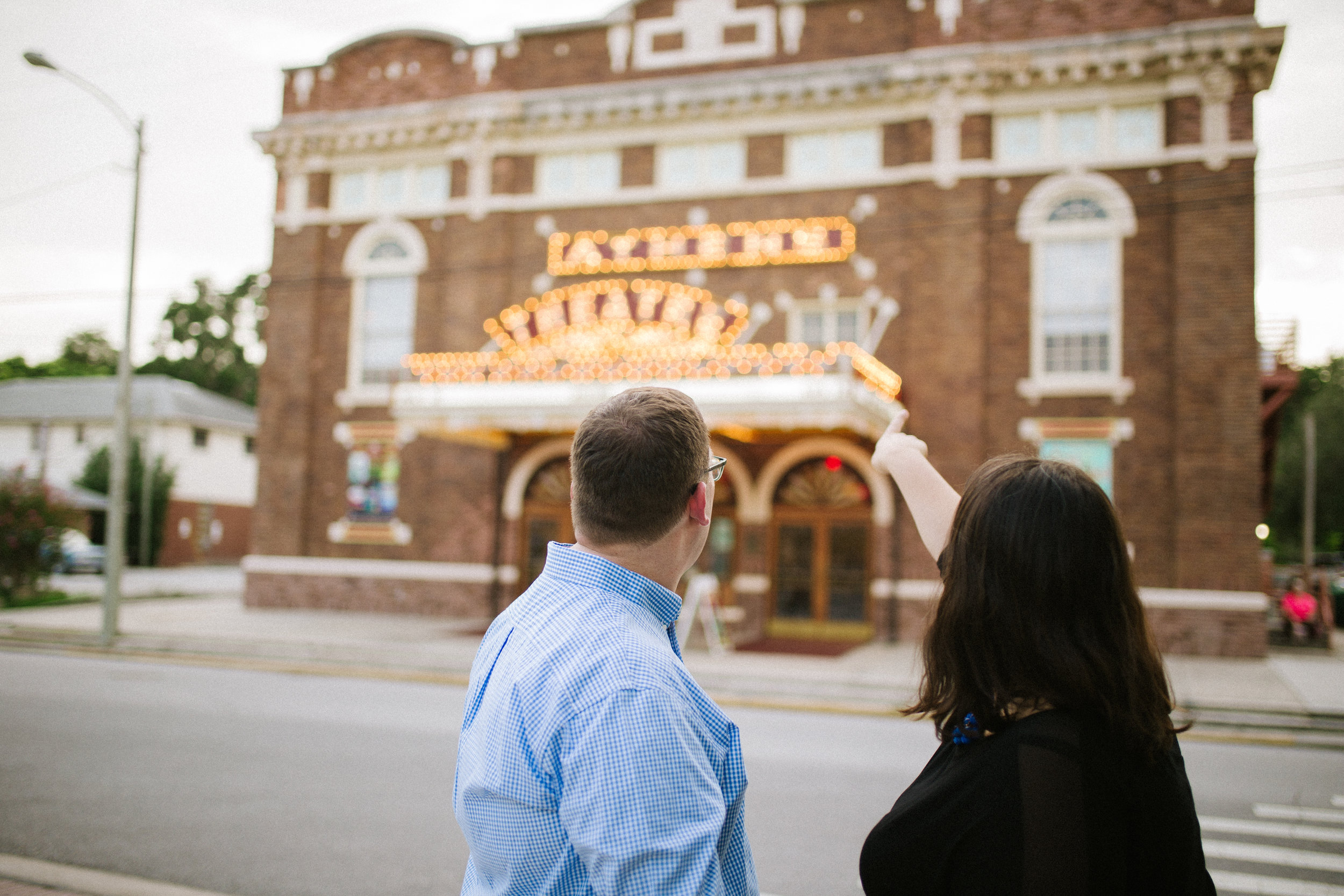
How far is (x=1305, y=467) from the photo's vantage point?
38.8 meters

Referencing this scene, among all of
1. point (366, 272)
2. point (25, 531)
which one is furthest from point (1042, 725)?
point (25, 531)

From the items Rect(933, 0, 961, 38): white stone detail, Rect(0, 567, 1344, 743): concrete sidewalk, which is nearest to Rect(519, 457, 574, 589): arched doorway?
Rect(0, 567, 1344, 743): concrete sidewalk

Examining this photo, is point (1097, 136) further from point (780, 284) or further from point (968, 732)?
point (968, 732)

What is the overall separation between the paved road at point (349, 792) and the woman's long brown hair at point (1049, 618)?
11.9 feet

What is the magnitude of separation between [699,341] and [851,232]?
3.36m

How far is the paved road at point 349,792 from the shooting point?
5199 millimetres

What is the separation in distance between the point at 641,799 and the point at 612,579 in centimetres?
42

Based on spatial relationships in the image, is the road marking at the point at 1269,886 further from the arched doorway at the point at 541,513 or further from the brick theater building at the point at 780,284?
the arched doorway at the point at 541,513

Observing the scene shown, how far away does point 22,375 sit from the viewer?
210 feet

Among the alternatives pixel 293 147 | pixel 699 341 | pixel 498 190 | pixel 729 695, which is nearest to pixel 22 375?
pixel 293 147

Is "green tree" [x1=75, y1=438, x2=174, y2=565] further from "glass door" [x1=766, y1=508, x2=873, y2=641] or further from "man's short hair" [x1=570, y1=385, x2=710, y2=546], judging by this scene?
"man's short hair" [x1=570, y1=385, x2=710, y2=546]

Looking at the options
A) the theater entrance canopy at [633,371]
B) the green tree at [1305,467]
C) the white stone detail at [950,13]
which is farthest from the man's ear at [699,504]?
the green tree at [1305,467]

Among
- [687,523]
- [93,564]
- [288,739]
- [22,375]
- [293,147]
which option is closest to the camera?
[687,523]

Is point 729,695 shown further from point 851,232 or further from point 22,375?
point 22,375
